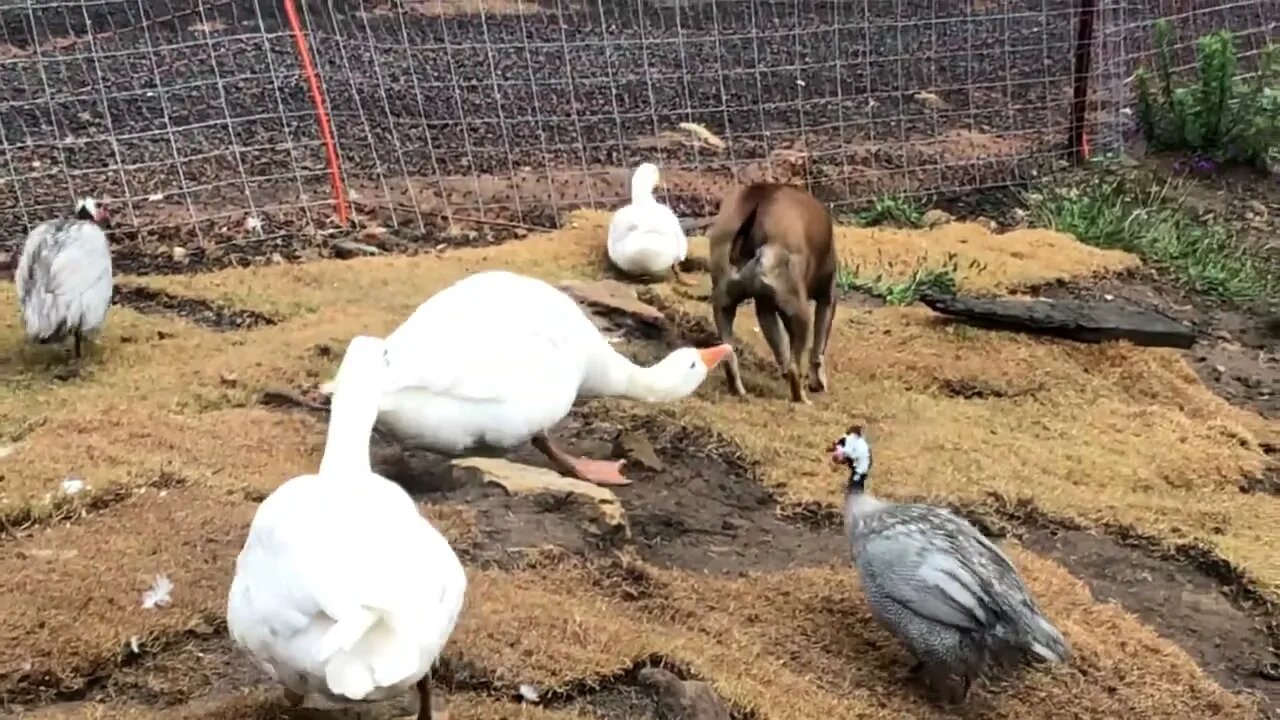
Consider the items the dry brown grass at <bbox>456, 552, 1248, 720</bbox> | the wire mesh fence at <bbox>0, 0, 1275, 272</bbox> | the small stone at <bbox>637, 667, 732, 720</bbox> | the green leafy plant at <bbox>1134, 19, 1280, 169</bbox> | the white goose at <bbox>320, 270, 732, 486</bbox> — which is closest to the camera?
the small stone at <bbox>637, 667, 732, 720</bbox>

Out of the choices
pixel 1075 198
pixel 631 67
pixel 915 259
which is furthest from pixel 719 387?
pixel 631 67

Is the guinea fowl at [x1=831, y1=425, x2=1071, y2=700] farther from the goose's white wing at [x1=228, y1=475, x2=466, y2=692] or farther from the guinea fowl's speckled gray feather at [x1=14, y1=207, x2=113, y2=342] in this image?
the guinea fowl's speckled gray feather at [x1=14, y1=207, x2=113, y2=342]

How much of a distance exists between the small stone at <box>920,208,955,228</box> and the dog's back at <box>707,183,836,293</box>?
299 cm

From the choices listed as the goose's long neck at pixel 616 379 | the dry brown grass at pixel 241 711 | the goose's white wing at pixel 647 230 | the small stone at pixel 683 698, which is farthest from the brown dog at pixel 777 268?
the dry brown grass at pixel 241 711

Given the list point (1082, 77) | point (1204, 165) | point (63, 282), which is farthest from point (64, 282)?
point (1204, 165)

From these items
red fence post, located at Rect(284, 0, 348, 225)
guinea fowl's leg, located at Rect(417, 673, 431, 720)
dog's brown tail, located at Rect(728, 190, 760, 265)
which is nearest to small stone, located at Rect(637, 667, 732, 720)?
guinea fowl's leg, located at Rect(417, 673, 431, 720)

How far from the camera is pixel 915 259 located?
796cm

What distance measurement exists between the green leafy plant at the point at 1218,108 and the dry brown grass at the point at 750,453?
237 centimetres

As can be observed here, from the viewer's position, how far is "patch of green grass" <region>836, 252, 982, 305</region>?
24.3 ft

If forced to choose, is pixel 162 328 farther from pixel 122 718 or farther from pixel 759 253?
pixel 122 718

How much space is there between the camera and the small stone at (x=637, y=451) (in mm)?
5039

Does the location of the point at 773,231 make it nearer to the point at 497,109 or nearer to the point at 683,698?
the point at 683,698

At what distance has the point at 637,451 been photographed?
5066 mm

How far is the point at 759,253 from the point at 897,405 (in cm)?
88
